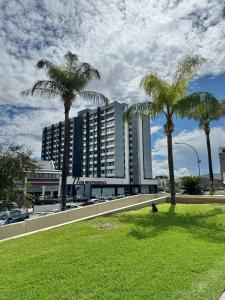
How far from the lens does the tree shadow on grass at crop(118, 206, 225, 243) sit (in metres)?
11.9

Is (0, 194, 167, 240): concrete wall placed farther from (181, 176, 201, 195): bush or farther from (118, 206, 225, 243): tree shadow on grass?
(181, 176, 201, 195): bush

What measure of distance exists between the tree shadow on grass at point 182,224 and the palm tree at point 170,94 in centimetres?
463

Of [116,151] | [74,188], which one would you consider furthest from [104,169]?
[74,188]

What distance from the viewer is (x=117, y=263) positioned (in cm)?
825

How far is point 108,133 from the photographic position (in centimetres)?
12212

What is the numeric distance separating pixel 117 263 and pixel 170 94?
14.8 meters

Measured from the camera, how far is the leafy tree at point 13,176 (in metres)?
16.7

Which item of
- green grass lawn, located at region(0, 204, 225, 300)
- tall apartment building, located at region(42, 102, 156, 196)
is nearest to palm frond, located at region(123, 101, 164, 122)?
green grass lawn, located at region(0, 204, 225, 300)

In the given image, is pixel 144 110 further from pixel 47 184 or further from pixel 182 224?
pixel 47 184

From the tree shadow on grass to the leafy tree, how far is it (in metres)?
5.88

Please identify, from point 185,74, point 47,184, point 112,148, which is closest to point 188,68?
point 185,74

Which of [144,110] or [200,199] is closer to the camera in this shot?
[144,110]

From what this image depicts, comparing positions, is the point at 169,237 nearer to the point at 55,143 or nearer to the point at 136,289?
the point at 136,289

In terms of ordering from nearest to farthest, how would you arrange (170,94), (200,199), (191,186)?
(170,94), (200,199), (191,186)
